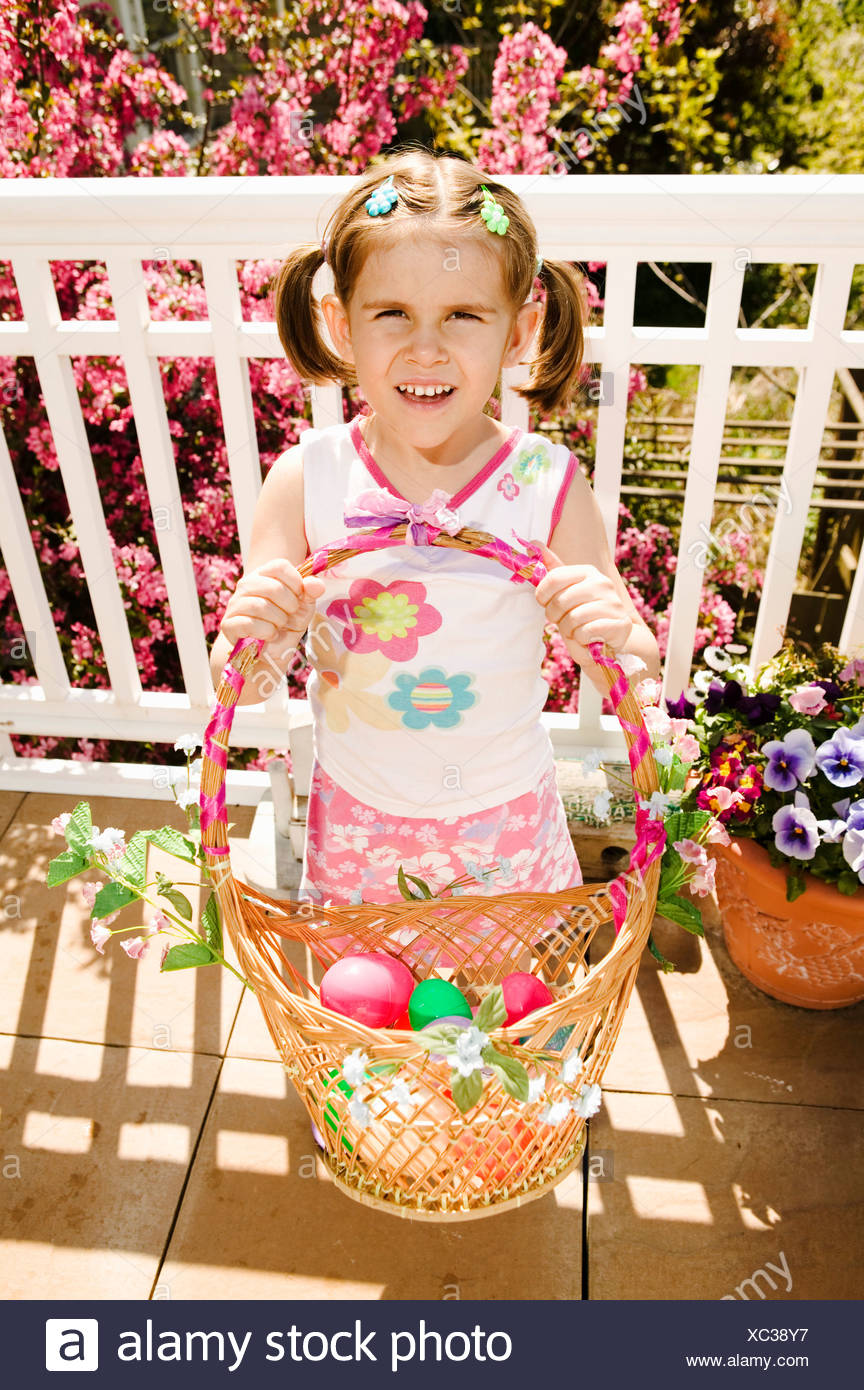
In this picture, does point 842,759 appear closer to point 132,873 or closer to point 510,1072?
point 510,1072

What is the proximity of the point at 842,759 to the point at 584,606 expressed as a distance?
2.02 feet

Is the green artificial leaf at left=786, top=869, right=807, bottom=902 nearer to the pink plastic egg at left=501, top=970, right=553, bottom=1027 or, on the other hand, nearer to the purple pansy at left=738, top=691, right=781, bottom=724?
the purple pansy at left=738, top=691, right=781, bottom=724

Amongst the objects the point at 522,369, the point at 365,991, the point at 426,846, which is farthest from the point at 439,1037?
the point at 522,369

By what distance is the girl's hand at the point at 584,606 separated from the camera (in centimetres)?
126

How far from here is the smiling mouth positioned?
51.4 inches

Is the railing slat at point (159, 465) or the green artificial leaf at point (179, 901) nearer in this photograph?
the green artificial leaf at point (179, 901)

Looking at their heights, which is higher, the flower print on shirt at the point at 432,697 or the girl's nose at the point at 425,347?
the girl's nose at the point at 425,347

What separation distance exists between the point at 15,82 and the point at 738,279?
7.62 ft

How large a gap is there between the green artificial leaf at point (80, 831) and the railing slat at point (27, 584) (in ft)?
→ 3.24

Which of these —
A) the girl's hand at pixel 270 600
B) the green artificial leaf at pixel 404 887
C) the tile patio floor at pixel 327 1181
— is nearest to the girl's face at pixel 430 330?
the girl's hand at pixel 270 600

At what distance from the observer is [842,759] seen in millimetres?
1616

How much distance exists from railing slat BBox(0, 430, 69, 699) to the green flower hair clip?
1186mm

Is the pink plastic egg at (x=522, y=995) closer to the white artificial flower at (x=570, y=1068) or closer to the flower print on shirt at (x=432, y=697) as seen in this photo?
the white artificial flower at (x=570, y=1068)

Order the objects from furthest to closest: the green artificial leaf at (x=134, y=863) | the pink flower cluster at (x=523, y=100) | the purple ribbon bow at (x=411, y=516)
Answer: the pink flower cluster at (x=523, y=100), the green artificial leaf at (x=134, y=863), the purple ribbon bow at (x=411, y=516)
